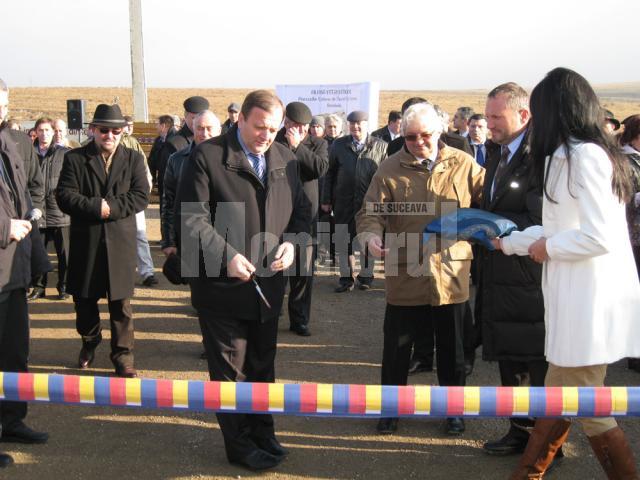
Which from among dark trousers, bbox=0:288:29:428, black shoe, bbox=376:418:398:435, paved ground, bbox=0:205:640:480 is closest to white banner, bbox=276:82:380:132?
paved ground, bbox=0:205:640:480

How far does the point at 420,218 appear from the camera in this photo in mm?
4426

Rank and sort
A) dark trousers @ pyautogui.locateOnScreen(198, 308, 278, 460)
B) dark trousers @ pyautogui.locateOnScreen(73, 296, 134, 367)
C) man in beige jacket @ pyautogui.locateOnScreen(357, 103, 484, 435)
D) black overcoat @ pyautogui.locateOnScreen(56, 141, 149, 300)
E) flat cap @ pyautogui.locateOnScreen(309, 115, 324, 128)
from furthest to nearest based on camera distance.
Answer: flat cap @ pyautogui.locateOnScreen(309, 115, 324, 128) → dark trousers @ pyautogui.locateOnScreen(73, 296, 134, 367) → black overcoat @ pyautogui.locateOnScreen(56, 141, 149, 300) → man in beige jacket @ pyautogui.locateOnScreen(357, 103, 484, 435) → dark trousers @ pyautogui.locateOnScreen(198, 308, 278, 460)

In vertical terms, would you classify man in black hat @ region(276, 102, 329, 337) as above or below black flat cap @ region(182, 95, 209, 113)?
below

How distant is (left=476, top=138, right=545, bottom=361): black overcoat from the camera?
4020 mm

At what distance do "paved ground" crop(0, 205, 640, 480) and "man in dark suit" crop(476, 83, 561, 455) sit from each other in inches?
19.5

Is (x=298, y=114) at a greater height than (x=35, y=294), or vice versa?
(x=298, y=114)

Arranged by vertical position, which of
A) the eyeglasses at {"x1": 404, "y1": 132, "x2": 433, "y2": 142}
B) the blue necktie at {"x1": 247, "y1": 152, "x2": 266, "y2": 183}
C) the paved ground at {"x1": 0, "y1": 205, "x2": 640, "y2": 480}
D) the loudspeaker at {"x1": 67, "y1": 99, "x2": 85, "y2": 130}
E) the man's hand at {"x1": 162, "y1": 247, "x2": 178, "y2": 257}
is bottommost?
the paved ground at {"x1": 0, "y1": 205, "x2": 640, "y2": 480}

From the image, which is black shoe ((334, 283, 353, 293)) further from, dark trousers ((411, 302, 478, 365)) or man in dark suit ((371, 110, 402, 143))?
dark trousers ((411, 302, 478, 365))

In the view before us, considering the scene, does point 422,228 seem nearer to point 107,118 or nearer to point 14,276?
point 14,276

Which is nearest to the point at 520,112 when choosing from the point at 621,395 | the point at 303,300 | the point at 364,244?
the point at 364,244

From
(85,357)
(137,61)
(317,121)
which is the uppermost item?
(137,61)

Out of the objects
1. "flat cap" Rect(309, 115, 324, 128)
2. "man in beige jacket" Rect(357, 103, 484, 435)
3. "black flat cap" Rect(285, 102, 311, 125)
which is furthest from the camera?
"flat cap" Rect(309, 115, 324, 128)

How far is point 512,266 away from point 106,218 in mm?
3193

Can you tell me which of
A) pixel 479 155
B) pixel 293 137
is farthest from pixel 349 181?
pixel 293 137
